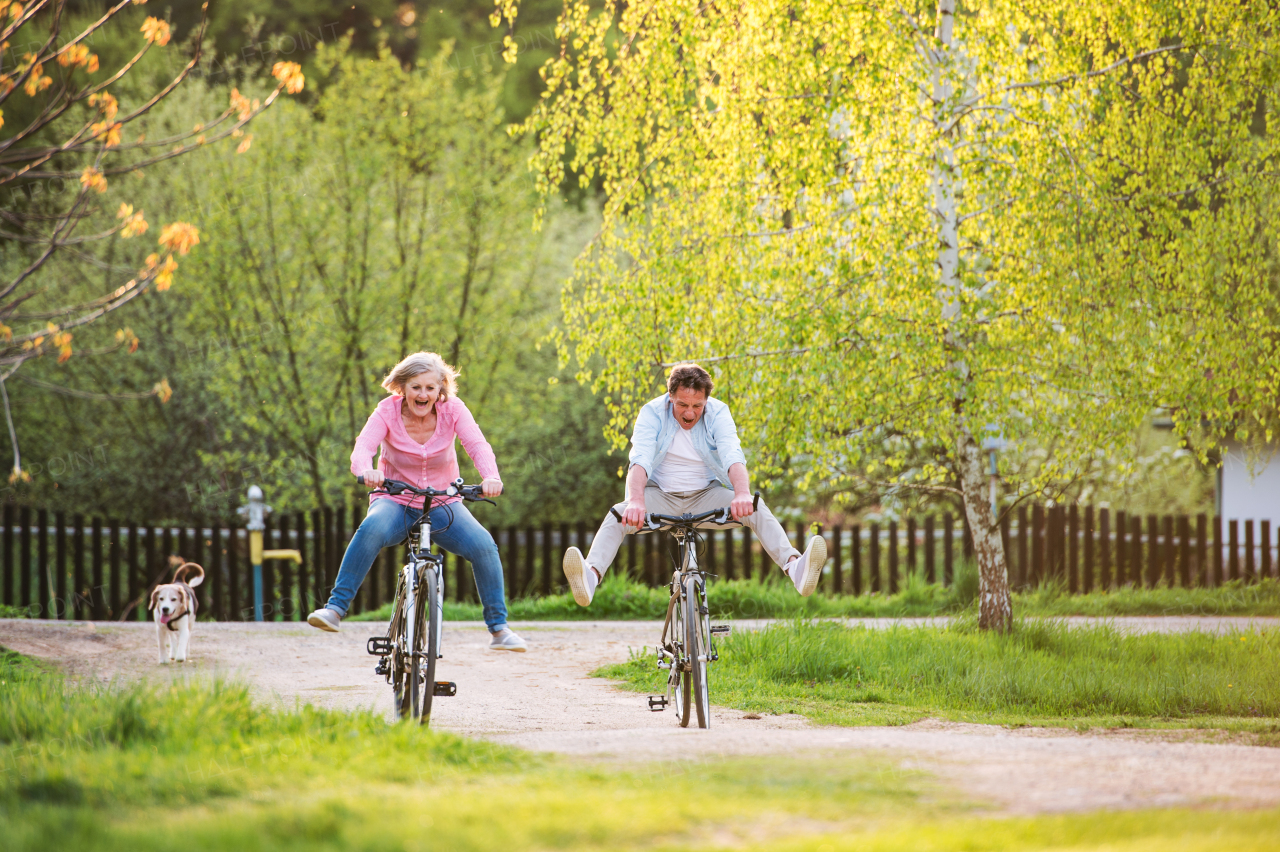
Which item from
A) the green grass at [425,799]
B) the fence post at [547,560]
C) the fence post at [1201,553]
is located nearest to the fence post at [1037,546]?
the fence post at [1201,553]

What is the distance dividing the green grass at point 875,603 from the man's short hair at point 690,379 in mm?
5445

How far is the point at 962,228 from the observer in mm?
9203

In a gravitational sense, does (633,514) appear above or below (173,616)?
above

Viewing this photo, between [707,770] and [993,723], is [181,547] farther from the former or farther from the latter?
[707,770]

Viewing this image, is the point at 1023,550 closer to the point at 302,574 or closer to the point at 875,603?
the point at 875,603

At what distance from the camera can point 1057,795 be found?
378 centimetres

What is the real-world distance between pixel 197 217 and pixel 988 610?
1280 cm

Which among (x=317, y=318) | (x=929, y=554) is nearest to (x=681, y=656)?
(x=929, y=554)

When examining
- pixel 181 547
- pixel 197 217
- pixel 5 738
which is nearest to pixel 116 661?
pixel 5 738

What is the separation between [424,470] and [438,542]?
38cm

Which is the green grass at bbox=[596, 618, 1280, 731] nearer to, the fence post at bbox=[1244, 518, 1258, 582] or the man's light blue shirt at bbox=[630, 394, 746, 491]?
the man's light blue shirt at bbox=[630, 394, 746, 491]

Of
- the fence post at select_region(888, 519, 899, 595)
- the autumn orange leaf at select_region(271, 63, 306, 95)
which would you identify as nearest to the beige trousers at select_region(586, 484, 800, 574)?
the autumn orange leaf at select_region(271, 63, 306, 95)

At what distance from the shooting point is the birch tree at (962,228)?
819 centimetres

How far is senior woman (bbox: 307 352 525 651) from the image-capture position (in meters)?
5.94
